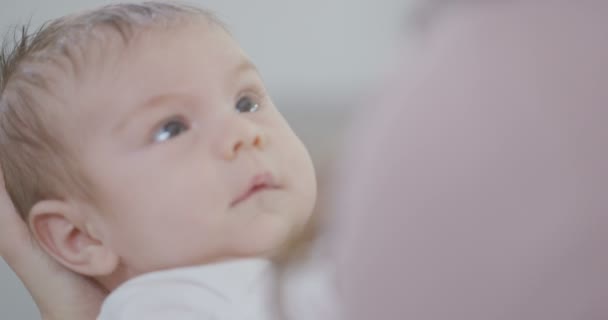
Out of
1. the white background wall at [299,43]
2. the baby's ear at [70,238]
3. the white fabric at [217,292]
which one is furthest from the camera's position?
the white background wall at [299,43]

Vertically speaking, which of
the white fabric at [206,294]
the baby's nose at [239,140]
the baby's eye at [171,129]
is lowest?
the white fabric at [206,294]

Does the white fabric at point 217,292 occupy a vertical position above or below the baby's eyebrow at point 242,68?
below

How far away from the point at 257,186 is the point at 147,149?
11 centimetres

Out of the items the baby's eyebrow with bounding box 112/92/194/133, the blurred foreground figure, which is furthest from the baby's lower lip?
the blurred foreground figure

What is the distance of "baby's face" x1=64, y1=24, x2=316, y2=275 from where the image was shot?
2.15 feet

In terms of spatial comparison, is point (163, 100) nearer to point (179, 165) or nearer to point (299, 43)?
point (179, 165)

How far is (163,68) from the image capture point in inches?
27.2

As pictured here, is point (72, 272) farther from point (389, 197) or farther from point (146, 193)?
point (389, 197)

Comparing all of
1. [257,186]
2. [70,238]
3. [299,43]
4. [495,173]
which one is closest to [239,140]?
[257,186]

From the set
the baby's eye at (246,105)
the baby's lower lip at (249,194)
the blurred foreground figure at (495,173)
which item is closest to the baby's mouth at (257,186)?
the baby's lower lip at (249,194)

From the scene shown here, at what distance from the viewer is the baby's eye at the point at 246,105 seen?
749 mm

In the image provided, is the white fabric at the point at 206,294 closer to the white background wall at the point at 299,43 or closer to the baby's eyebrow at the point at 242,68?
the baby's eyebrow at the point at 242,68

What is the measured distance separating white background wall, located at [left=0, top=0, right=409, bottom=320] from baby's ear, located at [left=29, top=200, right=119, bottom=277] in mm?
431

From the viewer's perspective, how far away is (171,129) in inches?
27.2
